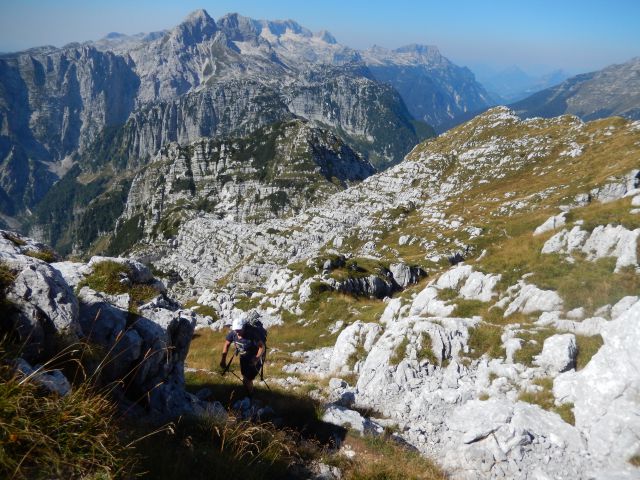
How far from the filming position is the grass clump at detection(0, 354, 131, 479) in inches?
173

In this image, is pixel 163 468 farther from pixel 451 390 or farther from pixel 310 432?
pixel 451 390

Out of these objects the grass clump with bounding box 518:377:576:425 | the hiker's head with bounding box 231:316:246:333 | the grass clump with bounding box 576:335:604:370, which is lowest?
the grass clump with bounding box 518:377:576:425

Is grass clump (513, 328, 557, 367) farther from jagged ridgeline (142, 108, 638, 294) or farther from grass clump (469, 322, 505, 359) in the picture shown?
jagged ridgeline (142, 108, 638, 294)

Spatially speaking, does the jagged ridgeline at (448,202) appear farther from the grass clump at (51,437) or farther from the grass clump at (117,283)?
the grass clump at (51,437)

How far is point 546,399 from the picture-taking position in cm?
1421

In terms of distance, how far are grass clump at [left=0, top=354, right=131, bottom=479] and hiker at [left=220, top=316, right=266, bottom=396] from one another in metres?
8.05

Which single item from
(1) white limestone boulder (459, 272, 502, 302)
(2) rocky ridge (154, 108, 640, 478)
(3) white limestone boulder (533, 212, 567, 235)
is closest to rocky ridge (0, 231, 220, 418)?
(2) rocky ridge (154, 108, 640, 478)

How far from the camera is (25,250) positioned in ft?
40.0

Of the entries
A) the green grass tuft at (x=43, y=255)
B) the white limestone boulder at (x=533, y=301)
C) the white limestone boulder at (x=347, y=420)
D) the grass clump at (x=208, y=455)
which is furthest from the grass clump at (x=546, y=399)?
A: the green grass tuft at (x=43, y=255)

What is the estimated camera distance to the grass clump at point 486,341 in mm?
18427

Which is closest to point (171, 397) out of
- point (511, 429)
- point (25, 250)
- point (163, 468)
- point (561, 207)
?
point (163, 468)

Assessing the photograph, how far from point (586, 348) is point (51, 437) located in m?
17.6

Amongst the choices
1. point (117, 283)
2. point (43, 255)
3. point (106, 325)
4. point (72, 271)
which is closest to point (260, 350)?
point (106, 325)

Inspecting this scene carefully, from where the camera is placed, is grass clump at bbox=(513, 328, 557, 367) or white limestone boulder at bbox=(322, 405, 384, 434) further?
grass clump at bbox=(513, 328, 557, 367)
